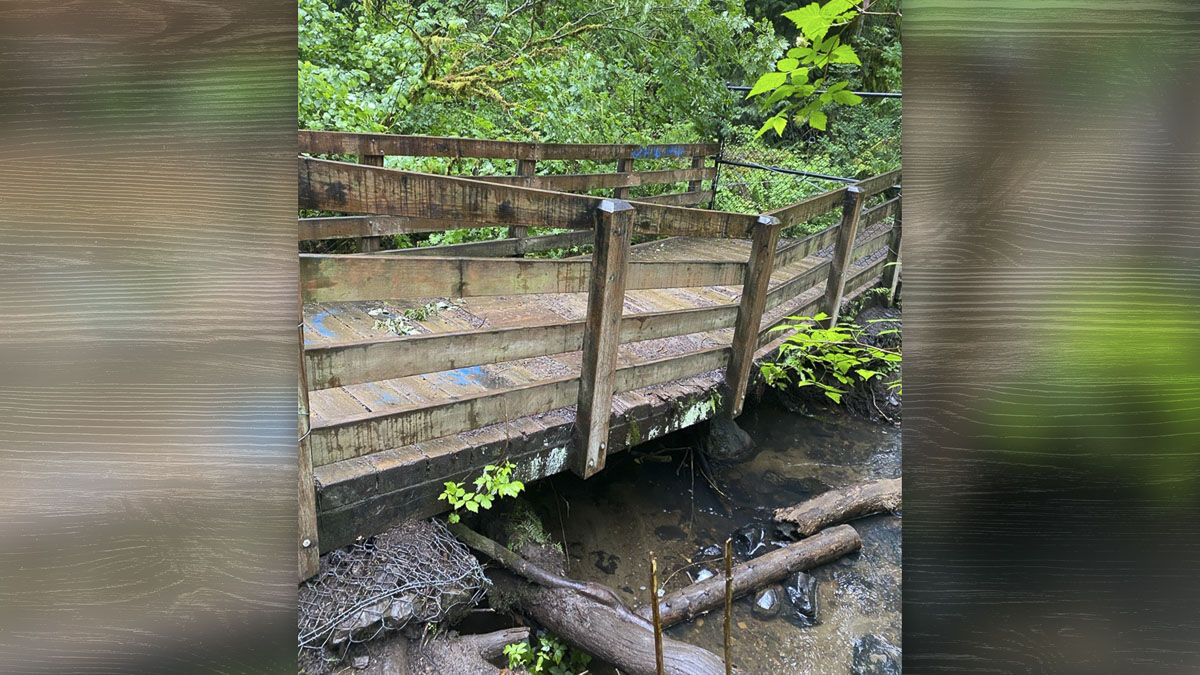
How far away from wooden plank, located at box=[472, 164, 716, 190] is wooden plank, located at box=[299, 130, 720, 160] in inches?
5.9

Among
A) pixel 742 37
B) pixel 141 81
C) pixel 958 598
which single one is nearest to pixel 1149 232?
pixel 958 598

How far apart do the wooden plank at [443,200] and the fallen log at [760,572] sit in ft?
5.48

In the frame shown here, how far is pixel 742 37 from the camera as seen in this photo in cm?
791

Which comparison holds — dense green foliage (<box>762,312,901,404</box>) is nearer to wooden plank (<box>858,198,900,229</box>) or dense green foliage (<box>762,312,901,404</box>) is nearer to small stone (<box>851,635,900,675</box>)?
wooden plank (<box>858,198,900,229</box>)

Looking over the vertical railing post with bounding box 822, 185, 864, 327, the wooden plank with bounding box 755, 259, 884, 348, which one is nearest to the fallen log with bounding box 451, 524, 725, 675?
the wooden plank with bounding box 755, 259, 884, 348

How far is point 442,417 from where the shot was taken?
8.25 ft

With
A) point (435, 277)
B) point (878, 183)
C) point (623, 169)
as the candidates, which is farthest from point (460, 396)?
point (878, 183)

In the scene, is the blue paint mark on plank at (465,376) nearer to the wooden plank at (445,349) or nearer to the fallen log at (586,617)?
the wooden plank at (445,349)

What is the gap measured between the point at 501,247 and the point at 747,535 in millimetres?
2403

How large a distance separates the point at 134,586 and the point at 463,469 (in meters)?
1.87

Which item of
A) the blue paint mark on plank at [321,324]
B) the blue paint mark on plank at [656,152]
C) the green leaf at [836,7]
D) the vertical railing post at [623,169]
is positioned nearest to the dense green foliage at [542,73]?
the blue paint mark on plank at [656,152]

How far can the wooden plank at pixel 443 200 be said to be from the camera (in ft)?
5.54

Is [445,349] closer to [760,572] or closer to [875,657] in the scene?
[760,572]

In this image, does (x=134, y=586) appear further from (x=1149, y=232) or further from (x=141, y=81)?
(x=1149, y=232)
